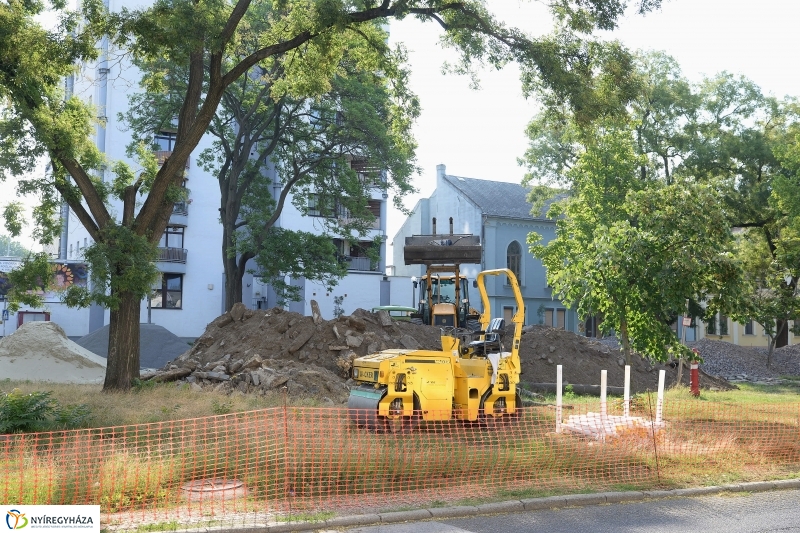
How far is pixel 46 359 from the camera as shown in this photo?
24469mm

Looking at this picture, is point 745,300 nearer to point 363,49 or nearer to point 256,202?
point 363,49

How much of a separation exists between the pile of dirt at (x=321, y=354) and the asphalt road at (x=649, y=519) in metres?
9.01

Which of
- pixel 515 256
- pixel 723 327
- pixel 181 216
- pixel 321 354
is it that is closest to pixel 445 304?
pixel 321 354

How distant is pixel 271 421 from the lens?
1189 centimetres

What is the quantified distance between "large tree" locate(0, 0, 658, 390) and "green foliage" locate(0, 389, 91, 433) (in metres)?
3.99

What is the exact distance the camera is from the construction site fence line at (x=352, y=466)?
7.93 meters

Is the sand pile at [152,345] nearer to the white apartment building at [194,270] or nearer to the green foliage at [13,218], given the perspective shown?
the white apartment building at [194,270]

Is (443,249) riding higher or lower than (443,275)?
higher

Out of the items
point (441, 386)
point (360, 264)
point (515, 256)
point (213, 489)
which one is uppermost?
point (515, 256)

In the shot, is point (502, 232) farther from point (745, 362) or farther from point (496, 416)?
point (496, 416)

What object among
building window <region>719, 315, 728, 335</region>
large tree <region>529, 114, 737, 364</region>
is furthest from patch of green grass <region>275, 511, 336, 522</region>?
building window <region>719, 315, 728, 335</region>

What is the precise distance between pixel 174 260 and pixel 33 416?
114ft

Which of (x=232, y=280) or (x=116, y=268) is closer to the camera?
(x=116, y=268)

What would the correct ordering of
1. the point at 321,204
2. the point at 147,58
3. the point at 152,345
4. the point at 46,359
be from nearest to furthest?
the point at 147,58
the point at 46,359
the point at 152,345
the point at 321,204
